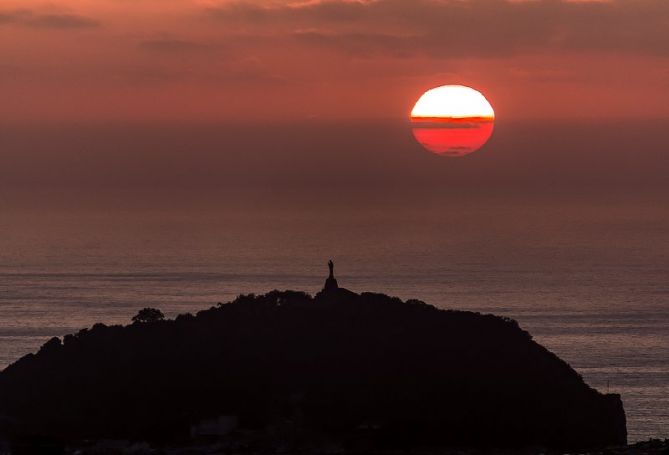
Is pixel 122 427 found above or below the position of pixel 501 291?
below

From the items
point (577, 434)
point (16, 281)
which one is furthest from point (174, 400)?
point (16, 281)

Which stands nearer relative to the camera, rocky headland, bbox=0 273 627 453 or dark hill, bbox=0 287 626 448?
rocky headland, bbox=0 273 627 453

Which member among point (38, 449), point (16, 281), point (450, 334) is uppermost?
point (16, 281)

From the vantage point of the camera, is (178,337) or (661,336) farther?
(661,336)

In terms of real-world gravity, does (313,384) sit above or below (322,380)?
below

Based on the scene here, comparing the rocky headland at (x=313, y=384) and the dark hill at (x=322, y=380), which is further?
the dark hill at (x=322, y=380)

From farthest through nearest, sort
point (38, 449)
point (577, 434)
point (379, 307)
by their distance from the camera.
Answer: point (379, 307), point (577, 434), point (38, 449)

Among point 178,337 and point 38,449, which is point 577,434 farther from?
point 38,449

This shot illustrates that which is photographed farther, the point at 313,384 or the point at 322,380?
the point at 322,380
